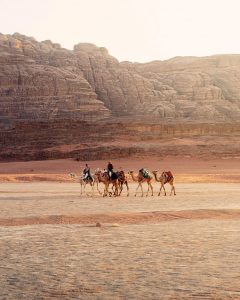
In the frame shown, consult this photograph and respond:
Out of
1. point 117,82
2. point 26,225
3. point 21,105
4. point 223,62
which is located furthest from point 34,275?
point 223,62

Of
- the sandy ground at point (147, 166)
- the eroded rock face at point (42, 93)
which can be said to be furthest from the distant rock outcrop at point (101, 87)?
the sandy ground at point (147, 166)

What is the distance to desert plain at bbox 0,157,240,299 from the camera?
29.0 ft

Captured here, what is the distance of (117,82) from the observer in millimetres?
126750

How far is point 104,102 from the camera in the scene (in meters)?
123

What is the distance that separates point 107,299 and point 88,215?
1072 cm

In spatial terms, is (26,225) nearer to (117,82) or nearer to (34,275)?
(34,275)

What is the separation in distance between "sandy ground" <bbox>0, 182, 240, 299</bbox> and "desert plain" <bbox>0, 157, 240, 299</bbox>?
1 centimetres

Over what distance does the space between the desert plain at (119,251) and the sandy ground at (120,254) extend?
0.05ft

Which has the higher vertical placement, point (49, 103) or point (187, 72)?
point (187, 72)

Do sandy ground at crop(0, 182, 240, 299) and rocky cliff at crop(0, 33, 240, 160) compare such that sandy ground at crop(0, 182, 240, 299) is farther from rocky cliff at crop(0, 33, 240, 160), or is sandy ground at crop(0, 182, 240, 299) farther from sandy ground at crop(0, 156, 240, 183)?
rocky cliff at crop(0, 33, 240, 160)

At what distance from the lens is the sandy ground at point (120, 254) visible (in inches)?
346

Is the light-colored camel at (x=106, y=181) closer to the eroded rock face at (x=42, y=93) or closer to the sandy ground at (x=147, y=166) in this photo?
the sandy ground at (x=147, y=166)

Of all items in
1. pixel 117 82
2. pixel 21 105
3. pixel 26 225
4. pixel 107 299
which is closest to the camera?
pixel 107 299

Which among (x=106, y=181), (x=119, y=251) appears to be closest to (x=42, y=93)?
(x=106, y=181)
